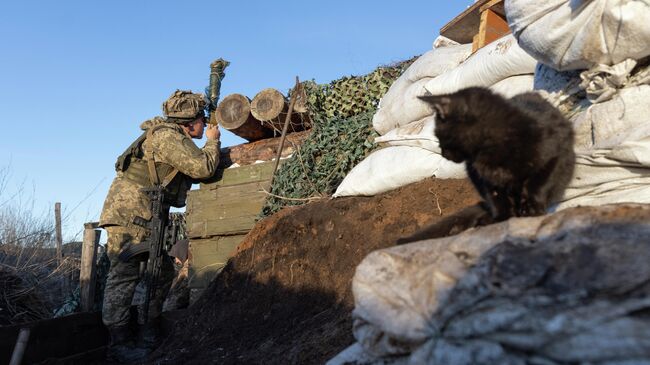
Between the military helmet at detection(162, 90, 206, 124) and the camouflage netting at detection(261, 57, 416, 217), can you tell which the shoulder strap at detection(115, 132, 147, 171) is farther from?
the camouflage netting at detection(261, 57, 416, 217)

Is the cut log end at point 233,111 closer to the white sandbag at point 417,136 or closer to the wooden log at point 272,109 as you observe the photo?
the wooden log at point 272,109

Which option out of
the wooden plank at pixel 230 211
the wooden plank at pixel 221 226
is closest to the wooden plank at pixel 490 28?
the wooden plank at pixel 230 211

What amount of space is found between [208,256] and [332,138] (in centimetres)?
208

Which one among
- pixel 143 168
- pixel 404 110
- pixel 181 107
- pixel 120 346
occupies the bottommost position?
pixel 120 346

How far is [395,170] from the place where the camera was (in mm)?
4199

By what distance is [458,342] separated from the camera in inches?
56.4

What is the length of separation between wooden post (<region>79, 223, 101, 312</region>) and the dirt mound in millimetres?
2565

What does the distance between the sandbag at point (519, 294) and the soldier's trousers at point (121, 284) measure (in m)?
4.64

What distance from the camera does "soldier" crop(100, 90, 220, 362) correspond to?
578 centimetres

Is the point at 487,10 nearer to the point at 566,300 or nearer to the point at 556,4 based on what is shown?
the point at 556,4

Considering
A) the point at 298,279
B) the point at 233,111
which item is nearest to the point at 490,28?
the point at 298,279

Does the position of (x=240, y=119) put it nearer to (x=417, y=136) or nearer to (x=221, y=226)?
(x=221, y=226)

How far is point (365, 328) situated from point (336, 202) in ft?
9.57

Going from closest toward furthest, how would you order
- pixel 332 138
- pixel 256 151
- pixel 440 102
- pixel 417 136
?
pixel 440 102
pixel 417 136
pixel 332 138
pixel 256 151
